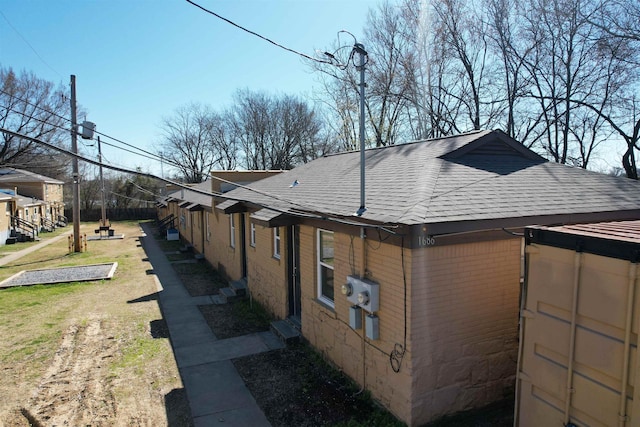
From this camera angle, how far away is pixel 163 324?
408 inches

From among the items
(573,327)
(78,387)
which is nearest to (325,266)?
(573,327)

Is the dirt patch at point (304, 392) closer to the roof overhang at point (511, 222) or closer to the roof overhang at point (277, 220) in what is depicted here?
the roof overhang at point (277, 220)

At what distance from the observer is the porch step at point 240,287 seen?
41.1ft

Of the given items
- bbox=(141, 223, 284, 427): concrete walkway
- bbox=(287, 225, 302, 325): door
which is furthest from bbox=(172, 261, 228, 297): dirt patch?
bbox=(287, 225, 302, 325): door

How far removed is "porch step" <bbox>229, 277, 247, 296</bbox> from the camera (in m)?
12.5

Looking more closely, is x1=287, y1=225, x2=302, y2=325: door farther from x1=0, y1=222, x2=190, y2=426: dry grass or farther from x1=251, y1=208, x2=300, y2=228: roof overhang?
x1=0, y1=222, x2=190, y2=426: dry grass

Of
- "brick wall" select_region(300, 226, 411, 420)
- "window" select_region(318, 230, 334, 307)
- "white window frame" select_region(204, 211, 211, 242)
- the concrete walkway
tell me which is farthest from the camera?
"white window frame" select_region(204, 211, 211, 242)

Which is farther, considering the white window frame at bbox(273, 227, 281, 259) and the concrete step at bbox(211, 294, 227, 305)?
the concrete step at bbox(211, 294, 227, 305)

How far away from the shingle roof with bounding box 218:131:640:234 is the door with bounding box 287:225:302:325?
850mm

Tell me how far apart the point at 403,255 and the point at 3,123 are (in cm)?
4214

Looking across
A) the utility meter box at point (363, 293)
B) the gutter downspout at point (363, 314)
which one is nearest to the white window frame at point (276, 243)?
the utility meter box at point (363, 293)

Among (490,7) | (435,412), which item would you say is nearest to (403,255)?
(435,412)

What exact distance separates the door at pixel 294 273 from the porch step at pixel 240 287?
11.0 feet

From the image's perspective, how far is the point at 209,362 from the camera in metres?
8.02
